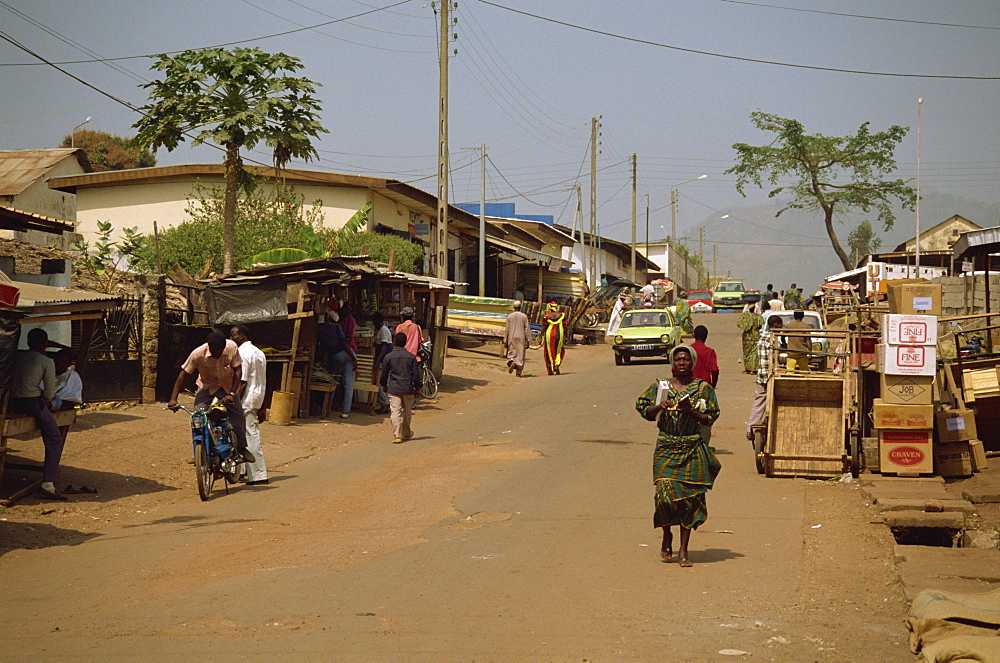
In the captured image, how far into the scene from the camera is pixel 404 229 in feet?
114

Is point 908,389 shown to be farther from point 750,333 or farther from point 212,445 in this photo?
point 750,333

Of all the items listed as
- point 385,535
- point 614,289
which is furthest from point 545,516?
point 614,289

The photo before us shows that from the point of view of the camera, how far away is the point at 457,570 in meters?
7.58

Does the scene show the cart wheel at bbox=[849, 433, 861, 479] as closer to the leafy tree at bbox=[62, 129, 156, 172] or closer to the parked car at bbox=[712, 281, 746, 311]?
the leafy tree at bbox=[62, 129, 156, 172]

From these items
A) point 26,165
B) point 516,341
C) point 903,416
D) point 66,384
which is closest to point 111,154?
point 26,165

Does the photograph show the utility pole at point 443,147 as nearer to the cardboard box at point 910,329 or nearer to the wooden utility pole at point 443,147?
the wooden utility pole at point 443,147


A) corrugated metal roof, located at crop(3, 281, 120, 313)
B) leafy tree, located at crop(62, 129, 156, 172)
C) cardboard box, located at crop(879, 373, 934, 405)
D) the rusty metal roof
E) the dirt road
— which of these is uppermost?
leafy tree, located at crop(62, 129, 156, 172)

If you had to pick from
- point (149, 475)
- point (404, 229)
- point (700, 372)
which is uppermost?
point (404, 229)

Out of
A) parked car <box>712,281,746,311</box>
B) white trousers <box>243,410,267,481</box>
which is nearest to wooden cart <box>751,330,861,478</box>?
white trousers <box>243,410,267,481</box>

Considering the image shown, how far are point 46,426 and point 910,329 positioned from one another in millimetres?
9884

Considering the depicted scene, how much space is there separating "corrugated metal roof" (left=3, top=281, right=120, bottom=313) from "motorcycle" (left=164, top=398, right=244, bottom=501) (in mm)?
1596

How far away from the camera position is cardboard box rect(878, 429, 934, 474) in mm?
11516

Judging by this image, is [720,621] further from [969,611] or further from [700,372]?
[700,372]

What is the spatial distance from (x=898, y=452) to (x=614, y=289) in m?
37.2
